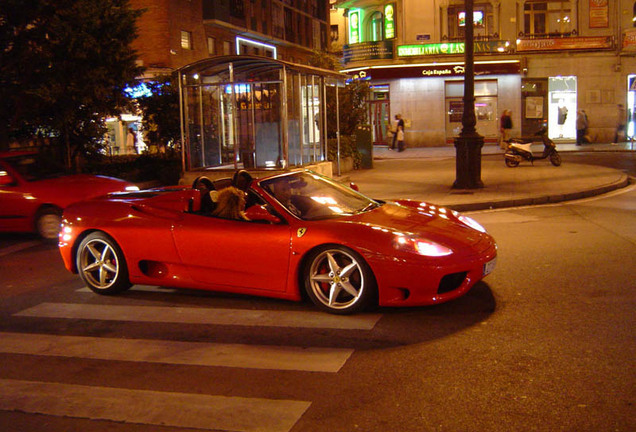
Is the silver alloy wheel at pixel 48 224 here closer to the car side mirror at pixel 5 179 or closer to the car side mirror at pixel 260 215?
the car side mirror at pixel 5 179

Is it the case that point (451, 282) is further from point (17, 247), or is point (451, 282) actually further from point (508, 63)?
point (508, 63)

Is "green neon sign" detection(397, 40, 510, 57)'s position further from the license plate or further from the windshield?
the license plate

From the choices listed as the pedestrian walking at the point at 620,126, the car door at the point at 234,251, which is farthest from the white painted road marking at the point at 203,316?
the pedestrian walking at the point at 620,126

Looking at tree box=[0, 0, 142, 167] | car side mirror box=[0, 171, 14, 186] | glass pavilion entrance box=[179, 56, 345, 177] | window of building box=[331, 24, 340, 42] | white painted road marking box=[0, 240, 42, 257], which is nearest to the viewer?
white painted road marking box=[0, 240, 42, 257]

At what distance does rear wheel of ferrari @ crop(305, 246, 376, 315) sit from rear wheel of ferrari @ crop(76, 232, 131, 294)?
2.24 meters

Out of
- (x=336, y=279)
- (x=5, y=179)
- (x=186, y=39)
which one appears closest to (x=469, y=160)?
(x=5, y=179)

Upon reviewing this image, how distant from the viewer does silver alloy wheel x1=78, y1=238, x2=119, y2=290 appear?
7.28 metres

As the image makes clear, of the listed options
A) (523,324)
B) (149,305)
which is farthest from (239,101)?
(523,324)

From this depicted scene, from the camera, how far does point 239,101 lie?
1681cm

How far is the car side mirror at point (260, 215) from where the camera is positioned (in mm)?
6449

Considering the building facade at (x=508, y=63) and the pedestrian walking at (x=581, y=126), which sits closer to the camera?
the pedestrian walking at (x=581, y=126)

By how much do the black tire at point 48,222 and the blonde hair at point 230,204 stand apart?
5669 mm

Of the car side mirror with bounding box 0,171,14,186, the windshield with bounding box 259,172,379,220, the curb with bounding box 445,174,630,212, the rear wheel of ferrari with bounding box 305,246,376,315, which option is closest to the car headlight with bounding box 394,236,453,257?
the rear wheel of ferrari with bounding box 305,246,376,315

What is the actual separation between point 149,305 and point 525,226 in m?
6.54
